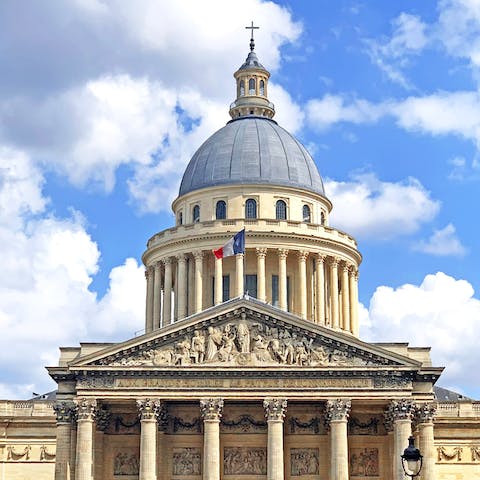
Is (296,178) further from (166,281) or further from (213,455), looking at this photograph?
(213,455)

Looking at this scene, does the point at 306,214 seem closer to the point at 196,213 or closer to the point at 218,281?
the point at 196,213

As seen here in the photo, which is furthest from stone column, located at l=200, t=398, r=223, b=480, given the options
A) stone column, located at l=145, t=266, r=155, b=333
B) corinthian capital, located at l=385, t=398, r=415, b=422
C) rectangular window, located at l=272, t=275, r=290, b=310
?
stone column, located at l=145, t=266, r=155, b=333

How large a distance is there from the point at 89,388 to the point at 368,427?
1703cm

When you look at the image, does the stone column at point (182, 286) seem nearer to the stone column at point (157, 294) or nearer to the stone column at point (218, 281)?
the stone column at point (157, 294)

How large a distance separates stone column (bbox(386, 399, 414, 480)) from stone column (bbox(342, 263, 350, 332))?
23.3 metres

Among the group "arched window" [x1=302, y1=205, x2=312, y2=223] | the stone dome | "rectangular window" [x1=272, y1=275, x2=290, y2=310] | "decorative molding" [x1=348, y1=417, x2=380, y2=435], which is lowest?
"decorative molding" [x1=348, y1=417, x2=380, y2=435]

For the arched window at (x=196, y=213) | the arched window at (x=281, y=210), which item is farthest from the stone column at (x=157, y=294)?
the arched window at (x=281, y=210)

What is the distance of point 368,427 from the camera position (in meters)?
66.1

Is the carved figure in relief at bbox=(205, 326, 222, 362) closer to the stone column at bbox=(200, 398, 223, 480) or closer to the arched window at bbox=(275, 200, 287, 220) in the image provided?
the stone column at bbox=(200, 398, 223, 480)

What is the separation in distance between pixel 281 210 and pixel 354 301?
940cm

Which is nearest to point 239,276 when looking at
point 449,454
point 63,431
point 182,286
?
point 182,286

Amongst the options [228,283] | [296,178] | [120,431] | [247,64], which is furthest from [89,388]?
[247,64]

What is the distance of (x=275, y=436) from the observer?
202 feet

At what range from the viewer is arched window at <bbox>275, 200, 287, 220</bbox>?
87125 mm
